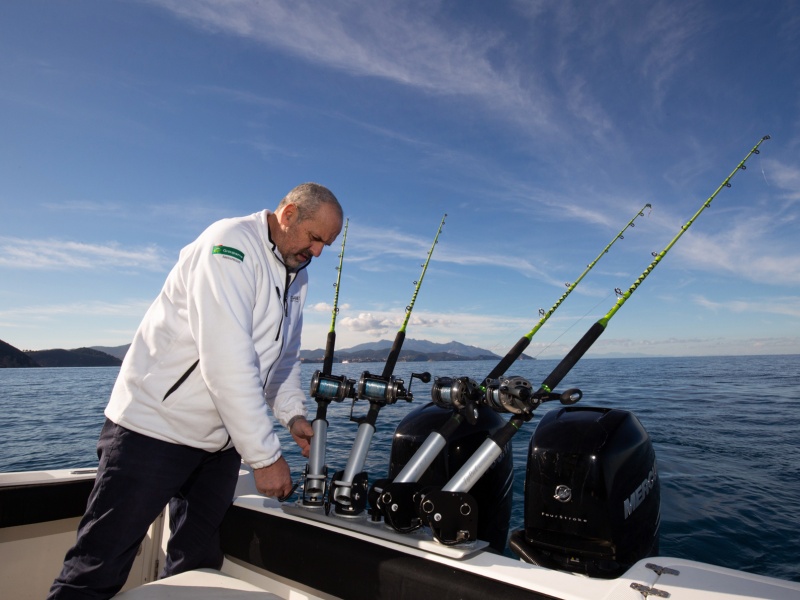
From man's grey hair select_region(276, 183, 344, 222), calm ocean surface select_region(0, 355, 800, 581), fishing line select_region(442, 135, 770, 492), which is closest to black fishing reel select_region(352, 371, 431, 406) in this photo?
fishing line select_region(442, 135, 770, 492)

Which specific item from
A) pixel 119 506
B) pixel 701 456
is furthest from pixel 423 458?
pixel 701 456

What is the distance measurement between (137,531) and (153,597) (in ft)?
0.80

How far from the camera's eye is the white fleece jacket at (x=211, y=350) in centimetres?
164

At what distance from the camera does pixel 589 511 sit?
2.31 m

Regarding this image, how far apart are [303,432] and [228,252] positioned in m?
1.10

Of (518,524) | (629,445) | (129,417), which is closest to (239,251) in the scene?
(129,417)

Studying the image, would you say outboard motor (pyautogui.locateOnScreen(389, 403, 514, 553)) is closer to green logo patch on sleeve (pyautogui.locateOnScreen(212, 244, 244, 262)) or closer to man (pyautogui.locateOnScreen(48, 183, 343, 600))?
man (pyautogui.locateOnScreen(48, 183, 343, 600))

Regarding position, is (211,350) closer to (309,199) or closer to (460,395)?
(309,199)

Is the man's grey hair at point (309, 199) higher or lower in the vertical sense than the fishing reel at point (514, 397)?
higher

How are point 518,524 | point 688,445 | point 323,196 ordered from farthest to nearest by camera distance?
point 688,445 < point 518,524 < point 323,196

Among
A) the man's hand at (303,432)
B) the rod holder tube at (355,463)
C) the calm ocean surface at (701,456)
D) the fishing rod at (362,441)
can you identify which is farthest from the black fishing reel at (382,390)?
the calm ocean surface at (701,456)

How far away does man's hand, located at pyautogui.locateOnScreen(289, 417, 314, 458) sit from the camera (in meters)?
2.41

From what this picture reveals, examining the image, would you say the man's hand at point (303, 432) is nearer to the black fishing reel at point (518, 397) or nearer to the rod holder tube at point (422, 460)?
the rod holder tube at point (422, 460)

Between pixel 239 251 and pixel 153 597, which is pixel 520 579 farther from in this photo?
pixel 239 251
